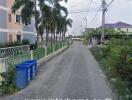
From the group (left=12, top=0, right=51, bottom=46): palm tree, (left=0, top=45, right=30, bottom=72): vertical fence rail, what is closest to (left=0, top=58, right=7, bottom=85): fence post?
(left=0, top=45, right=30, bottom=72): vertical fence rail

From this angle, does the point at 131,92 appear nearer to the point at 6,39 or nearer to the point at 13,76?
the point at 13,76

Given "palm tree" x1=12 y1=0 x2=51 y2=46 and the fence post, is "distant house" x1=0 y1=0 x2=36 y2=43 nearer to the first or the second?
"palm tree" x1=12 y1=0 x2=51 y2=46

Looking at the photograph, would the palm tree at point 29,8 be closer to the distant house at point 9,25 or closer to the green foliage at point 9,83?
the distant house at point 9,25

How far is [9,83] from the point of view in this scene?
40.8 ft

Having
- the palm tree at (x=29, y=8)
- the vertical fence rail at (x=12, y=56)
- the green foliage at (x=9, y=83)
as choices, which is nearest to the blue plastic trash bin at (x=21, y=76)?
the green foliage at (x=9, y=83)

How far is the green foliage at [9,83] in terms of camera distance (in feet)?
38.2

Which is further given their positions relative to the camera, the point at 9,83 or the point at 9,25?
the point at 9,25

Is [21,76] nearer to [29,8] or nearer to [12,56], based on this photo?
[12,56]

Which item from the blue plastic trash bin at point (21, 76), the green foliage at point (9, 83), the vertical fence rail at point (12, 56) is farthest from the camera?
the vertical fence rail at point (12, 56)

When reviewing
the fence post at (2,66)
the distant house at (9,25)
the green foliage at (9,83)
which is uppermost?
the distant house at (9,25)

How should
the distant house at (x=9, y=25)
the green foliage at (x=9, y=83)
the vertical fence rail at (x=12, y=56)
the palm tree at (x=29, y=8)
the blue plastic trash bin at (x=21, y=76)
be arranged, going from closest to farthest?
1. the green foliage at (x=9, y=83)
2. the blue plastic trash bin at (x=21, y=76)
3. the vertical fence rail at (x=12, y=56)
4. the palm tree at (x=29, y=8)
5. the distant house at (x=9, y=25)

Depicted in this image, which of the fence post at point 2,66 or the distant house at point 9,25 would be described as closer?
the fence post at point 2,66

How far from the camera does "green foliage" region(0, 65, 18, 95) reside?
1165 cm

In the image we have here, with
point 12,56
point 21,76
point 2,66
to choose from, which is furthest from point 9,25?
point 21,76
